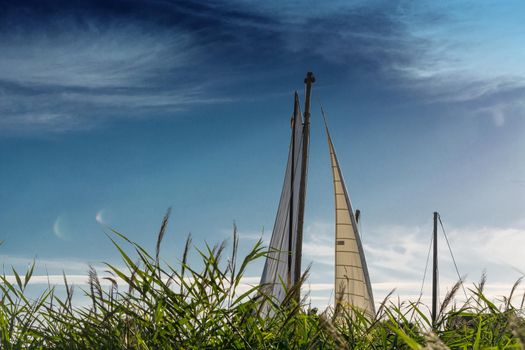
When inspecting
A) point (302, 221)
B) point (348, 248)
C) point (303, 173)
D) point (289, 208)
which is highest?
point (303, 173)

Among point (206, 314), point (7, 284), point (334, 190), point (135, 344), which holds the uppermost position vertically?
point (334, 190)

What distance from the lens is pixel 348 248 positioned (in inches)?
808

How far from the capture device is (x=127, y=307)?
122 inches

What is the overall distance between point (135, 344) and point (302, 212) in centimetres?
1680

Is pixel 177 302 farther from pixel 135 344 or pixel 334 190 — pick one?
pixel 334 190

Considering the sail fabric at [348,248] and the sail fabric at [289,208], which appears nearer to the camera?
the sail fabric at [289,208]

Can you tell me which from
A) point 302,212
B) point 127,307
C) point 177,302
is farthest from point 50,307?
point 302,212

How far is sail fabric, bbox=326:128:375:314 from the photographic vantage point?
19.5m

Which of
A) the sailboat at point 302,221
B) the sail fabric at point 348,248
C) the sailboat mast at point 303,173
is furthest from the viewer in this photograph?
the sail fabric at point 348,248

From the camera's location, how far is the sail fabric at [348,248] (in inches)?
766

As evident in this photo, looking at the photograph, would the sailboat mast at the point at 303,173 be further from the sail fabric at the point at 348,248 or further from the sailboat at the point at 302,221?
the sail fabric at the point at 348,248

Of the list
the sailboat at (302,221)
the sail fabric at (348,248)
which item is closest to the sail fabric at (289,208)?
the sailboat at (302,221)

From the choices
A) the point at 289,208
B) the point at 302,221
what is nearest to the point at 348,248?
the point at 302,221

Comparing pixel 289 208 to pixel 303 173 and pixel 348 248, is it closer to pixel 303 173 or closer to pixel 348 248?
pixel 303 173
